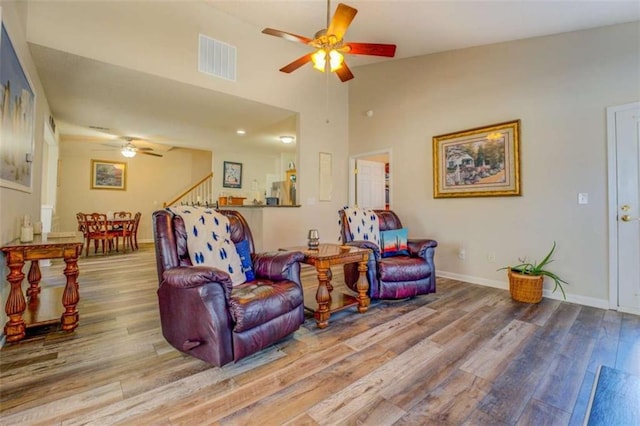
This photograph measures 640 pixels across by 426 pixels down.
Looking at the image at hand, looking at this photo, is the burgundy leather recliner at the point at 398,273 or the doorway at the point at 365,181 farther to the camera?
the doorway at the point at 365,181

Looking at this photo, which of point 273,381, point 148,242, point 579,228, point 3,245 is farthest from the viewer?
point 148,242

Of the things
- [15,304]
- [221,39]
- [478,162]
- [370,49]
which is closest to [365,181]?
[478,162]

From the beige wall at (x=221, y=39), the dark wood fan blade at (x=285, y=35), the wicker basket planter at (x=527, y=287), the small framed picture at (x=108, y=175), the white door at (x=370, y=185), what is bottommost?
the wicker basket planter at (x=527, y=287)

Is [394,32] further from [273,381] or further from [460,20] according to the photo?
[273,381]

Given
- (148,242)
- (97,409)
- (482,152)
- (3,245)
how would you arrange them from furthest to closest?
(148,242) < (482,152) < (3,245) < (97,409)

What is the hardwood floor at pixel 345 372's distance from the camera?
1.39m

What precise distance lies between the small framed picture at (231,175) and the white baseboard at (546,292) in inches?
237

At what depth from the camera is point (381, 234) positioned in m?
3.46

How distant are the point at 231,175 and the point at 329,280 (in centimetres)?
632

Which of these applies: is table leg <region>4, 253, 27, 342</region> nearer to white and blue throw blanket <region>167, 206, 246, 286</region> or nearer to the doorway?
white and blue throw blanket <region>167, 206, 246, 286</region>

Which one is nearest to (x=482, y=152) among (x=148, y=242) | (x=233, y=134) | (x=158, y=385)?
(x=158, y=385)

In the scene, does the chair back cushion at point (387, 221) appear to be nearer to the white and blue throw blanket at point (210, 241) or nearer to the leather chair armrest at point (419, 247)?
the leather chair armrest at point (419, 247)

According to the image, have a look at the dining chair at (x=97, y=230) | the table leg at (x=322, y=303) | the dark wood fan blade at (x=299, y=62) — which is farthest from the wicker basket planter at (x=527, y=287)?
the dining chair at (x=97, y=230)

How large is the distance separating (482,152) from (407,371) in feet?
10.1
